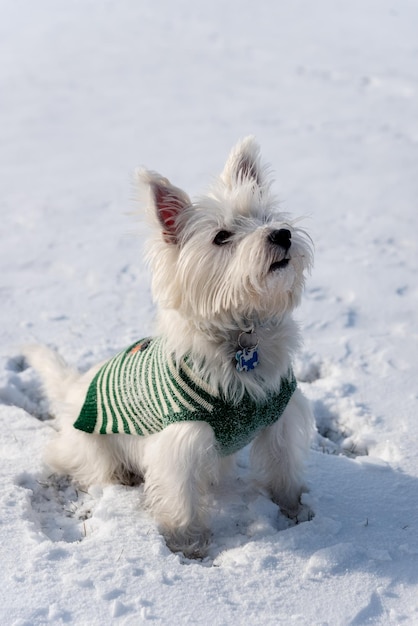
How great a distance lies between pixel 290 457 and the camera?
3645mm

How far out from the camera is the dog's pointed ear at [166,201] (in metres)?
3.09

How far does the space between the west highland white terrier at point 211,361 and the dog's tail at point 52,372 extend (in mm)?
591

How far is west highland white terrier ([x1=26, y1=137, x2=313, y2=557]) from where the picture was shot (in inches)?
121

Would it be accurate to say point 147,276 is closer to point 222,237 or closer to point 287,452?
point 287,452

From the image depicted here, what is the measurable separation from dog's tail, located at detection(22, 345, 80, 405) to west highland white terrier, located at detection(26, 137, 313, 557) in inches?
23.3

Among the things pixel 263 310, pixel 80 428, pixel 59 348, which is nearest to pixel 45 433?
pixel 80 428

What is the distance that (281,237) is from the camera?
2971 millimetres

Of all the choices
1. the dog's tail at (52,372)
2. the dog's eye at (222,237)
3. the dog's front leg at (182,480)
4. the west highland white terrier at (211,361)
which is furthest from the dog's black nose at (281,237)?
the dog's tail at (52,372)

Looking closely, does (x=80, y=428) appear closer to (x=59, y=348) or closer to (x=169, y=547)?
(x=169, y=547)

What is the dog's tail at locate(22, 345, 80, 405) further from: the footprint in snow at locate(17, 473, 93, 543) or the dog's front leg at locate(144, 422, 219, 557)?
the dog's front leg at locate(144, 422, 219, 557)

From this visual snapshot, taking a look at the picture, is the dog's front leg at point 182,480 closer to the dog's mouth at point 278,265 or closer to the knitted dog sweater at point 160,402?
the knitted dog sweater at point 160,402

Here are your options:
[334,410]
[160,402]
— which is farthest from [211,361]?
[334,410]

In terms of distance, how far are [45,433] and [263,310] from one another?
5.51 feet

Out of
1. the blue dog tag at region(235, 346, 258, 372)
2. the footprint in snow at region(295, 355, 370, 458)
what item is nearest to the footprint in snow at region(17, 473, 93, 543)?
the blue dog tag at region(235, 346, 258, 372)
